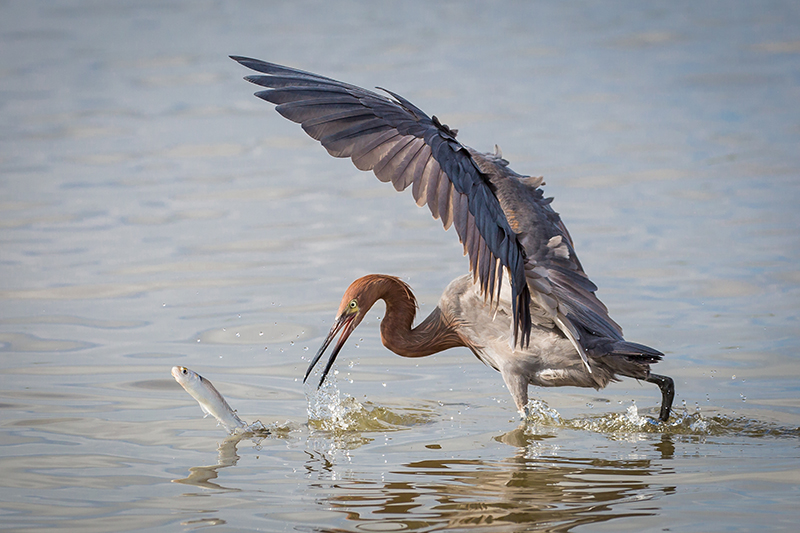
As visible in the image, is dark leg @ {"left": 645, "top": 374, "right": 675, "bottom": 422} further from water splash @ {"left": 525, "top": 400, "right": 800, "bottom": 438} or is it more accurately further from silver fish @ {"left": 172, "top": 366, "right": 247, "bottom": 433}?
silver fish @ {"left": 172, "top": 366, "right": 247, "bottom": 433}

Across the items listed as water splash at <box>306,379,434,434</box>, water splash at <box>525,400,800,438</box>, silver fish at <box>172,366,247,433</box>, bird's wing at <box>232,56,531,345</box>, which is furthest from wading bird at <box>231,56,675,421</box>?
silver fish at <box>172,366,247,433</box>

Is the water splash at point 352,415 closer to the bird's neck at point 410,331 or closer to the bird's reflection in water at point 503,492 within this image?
the bird's neck at point 410,331

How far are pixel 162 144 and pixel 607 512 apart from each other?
1289 centimetres

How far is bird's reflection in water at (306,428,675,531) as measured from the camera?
5016 mm

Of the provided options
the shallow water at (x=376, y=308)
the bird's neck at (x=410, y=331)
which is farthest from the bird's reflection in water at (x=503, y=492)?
the bird's neck at (x=410, y=331)

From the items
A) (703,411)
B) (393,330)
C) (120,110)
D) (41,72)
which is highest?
(41,72)

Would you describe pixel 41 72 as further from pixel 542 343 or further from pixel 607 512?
pixel 607 512

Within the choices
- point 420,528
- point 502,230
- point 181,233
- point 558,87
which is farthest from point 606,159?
point 420,528

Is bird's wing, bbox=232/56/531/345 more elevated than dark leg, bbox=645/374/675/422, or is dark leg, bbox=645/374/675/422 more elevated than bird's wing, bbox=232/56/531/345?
bird's wing, bbox=232/56/531/345

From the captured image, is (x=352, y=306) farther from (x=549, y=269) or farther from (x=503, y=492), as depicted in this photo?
(x=503, y=492)

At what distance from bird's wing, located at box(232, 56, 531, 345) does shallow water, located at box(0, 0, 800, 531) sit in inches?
47.3

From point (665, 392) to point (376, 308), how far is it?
3.82 m

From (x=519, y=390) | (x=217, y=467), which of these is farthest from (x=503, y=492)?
(x=217, y=467)

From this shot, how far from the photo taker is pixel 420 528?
489 centimetres
